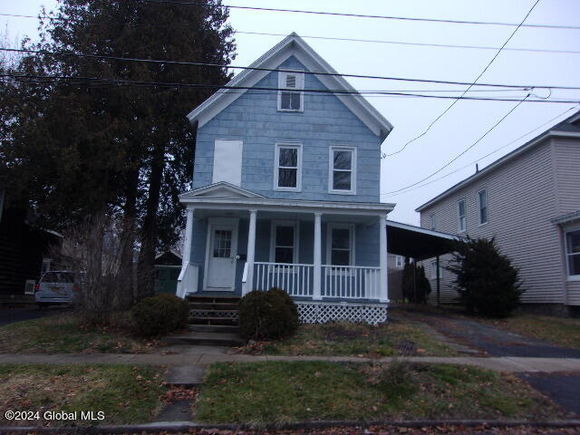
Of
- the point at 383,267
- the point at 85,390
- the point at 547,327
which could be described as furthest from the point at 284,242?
the point at 85,390

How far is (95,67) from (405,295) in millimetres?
19722

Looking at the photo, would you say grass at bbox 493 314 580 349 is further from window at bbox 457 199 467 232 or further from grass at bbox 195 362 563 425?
window at bbox 457 199 467 232

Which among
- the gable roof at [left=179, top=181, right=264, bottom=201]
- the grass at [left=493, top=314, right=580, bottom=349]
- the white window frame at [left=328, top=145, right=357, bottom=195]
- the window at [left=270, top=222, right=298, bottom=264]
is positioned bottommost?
the grass at [left=493, top=314, right=580, bottom=349]

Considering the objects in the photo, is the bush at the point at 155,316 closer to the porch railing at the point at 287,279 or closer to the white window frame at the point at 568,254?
the porch railing at the point at 287,279

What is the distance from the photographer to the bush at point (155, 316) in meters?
10.6

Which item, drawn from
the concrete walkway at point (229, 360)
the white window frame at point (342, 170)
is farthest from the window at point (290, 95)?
the concrete walkway at point (229, 360)

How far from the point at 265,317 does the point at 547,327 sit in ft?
30.6

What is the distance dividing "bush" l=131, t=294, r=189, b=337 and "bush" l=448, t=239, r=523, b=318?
35.5 feet

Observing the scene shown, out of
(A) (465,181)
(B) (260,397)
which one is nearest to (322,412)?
(B) (260,397)

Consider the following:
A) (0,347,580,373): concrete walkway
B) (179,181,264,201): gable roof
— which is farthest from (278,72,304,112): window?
(0,347,580,373): concrete walkway

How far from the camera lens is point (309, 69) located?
1659cm

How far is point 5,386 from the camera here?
7168 mm

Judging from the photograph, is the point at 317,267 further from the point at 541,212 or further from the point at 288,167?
the point at 541,212

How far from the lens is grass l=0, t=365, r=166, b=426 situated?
6340 millimetres
